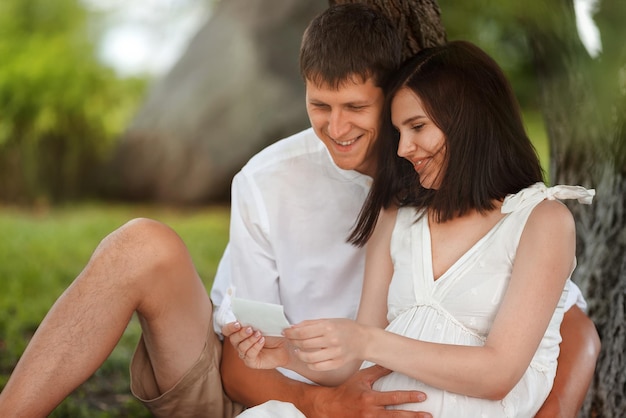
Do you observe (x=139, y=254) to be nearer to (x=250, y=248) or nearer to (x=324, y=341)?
(x=250, y=248)

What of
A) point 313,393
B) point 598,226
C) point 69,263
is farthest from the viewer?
point 69,263

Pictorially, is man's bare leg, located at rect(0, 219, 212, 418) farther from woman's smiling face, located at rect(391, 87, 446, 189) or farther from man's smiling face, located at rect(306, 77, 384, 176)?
woman's smiling face, located at rect(391, 87, 446, 189)

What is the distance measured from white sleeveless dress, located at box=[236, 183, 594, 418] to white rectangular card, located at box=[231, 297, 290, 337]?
0.26m

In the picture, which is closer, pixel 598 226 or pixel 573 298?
pixel 573 298

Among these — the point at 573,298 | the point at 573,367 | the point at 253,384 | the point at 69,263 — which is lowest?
the point at 69,263

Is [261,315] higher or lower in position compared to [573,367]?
higher

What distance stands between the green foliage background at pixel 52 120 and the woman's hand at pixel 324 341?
6.99 meters

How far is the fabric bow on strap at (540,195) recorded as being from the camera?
2508mm

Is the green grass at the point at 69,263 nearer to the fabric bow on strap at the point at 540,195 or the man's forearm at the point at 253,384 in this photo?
the man's forearm at the point at 253,384

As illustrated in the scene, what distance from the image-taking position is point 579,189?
8.26ft

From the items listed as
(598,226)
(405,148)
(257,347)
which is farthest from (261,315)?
(598,226)

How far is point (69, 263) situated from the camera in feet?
21.4

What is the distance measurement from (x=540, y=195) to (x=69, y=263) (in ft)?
15.4

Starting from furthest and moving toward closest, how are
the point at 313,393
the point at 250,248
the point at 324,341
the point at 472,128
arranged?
1. the point at 250,248
2. the point at 313,393
3. the point at 472,128
4. the point at 324,341
